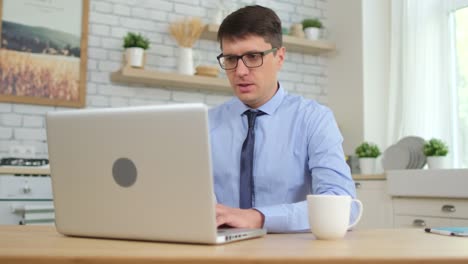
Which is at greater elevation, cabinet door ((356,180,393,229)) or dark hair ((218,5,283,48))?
dark hair ((218,5,283,48))

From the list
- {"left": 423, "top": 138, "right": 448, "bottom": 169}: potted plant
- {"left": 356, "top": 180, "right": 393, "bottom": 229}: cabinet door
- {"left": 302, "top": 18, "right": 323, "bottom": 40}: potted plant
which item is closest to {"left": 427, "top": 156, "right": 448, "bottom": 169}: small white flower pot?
{"left": 423, "top": 138, "right": 448, "bottom": 169}: potted plant

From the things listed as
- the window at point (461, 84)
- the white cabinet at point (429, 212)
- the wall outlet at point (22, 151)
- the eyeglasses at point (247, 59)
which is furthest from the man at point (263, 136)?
the window at point (461, 84)

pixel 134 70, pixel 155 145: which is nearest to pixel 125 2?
pixel 134 70

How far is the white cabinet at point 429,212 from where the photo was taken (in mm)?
2779

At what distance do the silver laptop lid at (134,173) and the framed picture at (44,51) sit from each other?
2.43m

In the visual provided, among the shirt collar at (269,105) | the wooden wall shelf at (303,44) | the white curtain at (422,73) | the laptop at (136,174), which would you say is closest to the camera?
the laptop at (136,174)

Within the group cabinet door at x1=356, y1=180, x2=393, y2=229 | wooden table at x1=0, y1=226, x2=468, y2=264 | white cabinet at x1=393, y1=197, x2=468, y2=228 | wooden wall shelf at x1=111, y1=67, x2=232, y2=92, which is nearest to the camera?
wooden table at x1=0, y1=226, x2=468, y2=264

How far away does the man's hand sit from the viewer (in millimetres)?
1123

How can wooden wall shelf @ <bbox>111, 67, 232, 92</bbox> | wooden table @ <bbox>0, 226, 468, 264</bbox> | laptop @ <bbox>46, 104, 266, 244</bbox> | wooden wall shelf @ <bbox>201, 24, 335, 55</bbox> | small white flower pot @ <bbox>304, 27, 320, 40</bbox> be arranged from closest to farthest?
wooden table @ <bbox>0, 226, 468, 264</bbox> < laptop @ <bbox>46, 104, 266, 244</bbox> < wooden wall shelf @ <bbox>111, 67, 232, 92</bbox> < wooden wall shelf @ <bbox>201, 24, 335, 55</bbox> < small white flower pot @ <bbox>304, 27, 320, 40</bbox>

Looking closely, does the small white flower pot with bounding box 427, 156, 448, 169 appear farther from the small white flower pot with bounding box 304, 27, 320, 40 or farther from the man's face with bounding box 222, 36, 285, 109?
the man's face with bounding box 222, 36, 285, 109

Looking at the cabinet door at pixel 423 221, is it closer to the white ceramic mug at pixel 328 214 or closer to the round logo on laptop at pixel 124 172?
the white ceramic mug at pixel 328 214

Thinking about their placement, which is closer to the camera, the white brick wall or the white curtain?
the white brick wall

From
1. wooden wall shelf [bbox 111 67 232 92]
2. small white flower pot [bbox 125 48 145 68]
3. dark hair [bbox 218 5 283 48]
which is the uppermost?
small white flower pot [bbox 125 48 145 68]

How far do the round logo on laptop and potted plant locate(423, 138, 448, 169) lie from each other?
105 inches
